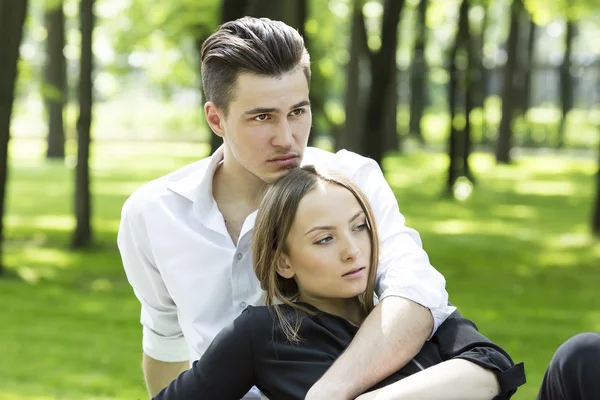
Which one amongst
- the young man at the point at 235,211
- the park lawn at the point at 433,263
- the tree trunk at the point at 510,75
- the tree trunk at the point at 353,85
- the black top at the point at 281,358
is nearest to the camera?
the black top at the point at 281,358

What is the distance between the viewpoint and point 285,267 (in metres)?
3.06

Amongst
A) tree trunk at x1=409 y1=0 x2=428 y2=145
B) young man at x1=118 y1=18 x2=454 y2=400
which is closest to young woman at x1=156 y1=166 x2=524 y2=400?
young man at x1=118 y1=18 x2=454 y2=400

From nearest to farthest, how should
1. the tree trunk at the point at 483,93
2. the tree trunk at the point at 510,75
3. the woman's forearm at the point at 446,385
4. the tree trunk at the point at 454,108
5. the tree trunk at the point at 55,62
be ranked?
the woman's forearm at the point at 446,385 → the tree trunk at the point at 454,108 → the tree trunk at the point at 510,75 → the tree trunk at the point at 483,93 → the tree trunk at the point at 55,62

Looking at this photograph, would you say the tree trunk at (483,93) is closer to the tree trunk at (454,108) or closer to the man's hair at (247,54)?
the tree trunk at (454,108)

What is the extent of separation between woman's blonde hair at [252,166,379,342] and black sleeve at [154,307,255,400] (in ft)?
0.55

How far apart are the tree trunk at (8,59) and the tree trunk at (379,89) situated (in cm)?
514

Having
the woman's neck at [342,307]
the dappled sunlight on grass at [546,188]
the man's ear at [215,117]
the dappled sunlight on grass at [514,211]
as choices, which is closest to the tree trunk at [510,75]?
the dappled sunlight on grass at [546,188]

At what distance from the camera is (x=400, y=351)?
9.36ft

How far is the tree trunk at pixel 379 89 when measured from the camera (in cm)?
1412

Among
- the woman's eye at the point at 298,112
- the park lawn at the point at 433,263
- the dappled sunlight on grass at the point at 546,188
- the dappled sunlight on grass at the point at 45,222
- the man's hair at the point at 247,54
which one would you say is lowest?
the dappled sunlight on grass at the point at 546,188

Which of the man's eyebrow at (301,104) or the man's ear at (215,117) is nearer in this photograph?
the man's eyebrow at (301,104)

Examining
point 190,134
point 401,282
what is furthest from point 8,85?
point 190,134

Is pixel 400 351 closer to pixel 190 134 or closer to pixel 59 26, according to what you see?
pixel 59 26

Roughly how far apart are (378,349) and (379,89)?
1207cm
